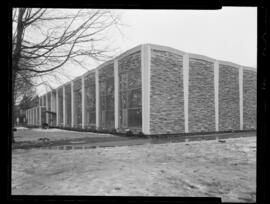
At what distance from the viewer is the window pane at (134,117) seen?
457 inches

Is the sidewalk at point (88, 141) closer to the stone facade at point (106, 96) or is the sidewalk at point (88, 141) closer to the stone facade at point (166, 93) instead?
the stone facade at point (166, 93)

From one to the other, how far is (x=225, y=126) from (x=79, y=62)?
35.1 ft

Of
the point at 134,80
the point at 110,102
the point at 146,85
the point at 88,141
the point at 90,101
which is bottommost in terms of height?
the point at 88,141

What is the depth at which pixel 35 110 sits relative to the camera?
118 ft

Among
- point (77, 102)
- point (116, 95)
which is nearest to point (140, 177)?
point (116, 95)

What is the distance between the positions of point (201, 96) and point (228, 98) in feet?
9.06

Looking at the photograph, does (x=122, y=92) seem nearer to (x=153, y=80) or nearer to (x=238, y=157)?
(x=153, y=80)

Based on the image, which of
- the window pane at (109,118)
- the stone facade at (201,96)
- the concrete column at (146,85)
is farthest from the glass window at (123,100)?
the stone facade at (201,96)

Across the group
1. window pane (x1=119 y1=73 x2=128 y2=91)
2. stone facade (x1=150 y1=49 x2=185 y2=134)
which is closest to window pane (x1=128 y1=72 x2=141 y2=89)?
window pane (x1=119 y1=73 x2=128 y2=91)

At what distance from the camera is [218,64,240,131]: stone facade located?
14.5m

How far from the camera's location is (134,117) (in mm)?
11969

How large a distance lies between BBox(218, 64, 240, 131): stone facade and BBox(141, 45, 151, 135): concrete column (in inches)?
226

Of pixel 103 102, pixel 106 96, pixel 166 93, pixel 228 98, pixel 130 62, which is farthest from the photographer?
pixel 103 102

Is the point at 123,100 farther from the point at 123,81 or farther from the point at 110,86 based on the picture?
the point at 110,86
